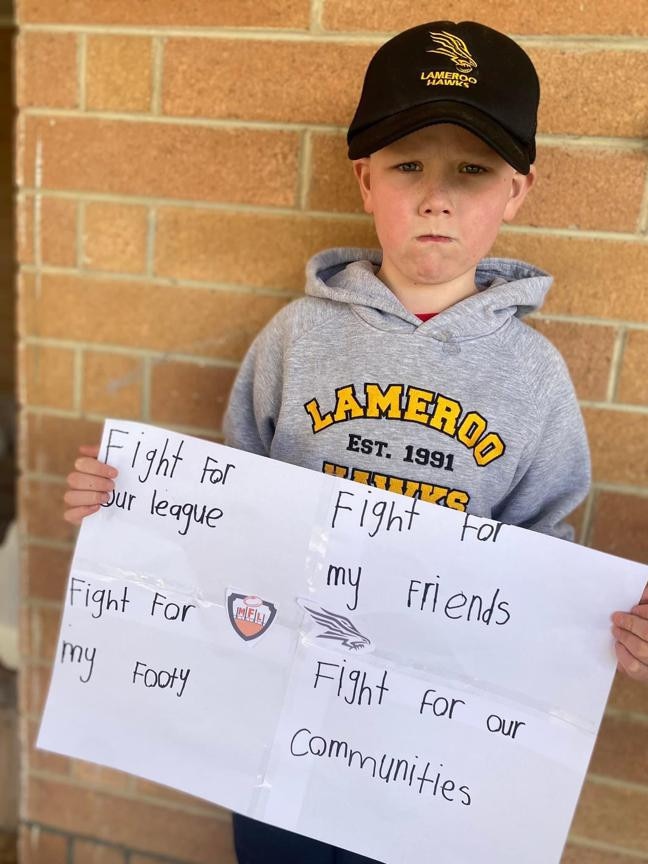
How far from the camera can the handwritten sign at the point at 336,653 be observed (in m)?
0.98

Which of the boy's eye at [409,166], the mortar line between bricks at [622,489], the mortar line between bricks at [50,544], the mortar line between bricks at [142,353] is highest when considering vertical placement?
the boy's eye at [409,166]

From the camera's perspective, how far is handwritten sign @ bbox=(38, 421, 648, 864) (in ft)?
3.20

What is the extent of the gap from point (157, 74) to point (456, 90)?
0.64 m

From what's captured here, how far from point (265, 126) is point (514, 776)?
3.69ft

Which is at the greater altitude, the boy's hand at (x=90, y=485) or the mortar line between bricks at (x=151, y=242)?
the mortar line between bricks at (x=151, y=242)

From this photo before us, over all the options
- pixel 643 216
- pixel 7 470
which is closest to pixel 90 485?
pixel 643 216

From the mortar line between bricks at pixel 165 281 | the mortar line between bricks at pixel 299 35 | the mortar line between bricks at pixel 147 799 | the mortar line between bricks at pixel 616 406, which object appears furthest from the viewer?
the mortar line between bricks at pixel 147 799

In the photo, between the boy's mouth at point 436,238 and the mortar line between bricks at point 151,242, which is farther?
the mortar line between bricks at point 151,242

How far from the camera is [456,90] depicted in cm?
94

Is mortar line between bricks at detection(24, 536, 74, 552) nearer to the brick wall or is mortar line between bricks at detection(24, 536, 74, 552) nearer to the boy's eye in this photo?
the brick wall

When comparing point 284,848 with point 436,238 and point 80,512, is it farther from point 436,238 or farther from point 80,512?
point 436,238

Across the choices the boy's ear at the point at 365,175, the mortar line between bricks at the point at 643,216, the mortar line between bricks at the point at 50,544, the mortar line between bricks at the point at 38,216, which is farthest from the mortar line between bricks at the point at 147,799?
the mortar line between bricks at the point at 643,216

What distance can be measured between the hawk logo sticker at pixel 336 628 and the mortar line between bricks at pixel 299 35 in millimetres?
935

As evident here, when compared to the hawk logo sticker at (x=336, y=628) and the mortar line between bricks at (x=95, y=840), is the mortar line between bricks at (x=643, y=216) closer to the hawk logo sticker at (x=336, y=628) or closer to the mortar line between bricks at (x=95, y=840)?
the hawk logo sticker at (x=336, y=628)
